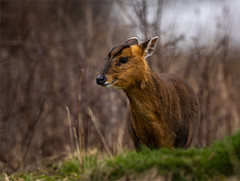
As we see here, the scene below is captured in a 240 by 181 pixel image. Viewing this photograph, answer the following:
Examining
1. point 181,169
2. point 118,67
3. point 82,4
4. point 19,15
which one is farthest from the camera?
point 82,4

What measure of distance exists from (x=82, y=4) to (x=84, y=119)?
541 centimetres

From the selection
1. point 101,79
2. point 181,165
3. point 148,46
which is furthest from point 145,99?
point 181,165

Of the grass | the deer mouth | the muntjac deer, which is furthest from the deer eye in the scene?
the grass

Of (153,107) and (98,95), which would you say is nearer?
(153,107)

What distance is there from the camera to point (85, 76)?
28.9 ft

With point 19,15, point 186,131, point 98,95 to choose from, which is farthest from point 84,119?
point 186,131

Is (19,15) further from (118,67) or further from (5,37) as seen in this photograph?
(118,67)

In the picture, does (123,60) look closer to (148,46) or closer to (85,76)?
(148,46)

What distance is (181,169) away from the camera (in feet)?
12.0

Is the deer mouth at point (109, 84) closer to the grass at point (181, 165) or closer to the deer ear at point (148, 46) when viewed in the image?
the deer ear at point (148, 46)

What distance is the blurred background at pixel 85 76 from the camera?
326 inches

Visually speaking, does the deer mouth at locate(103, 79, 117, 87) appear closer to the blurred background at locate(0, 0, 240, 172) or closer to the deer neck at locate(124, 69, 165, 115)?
the deer neck at locate(124, 69, 165, 115)

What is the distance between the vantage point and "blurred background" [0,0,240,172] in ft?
27.2

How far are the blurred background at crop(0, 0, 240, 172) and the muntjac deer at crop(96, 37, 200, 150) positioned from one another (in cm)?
218
